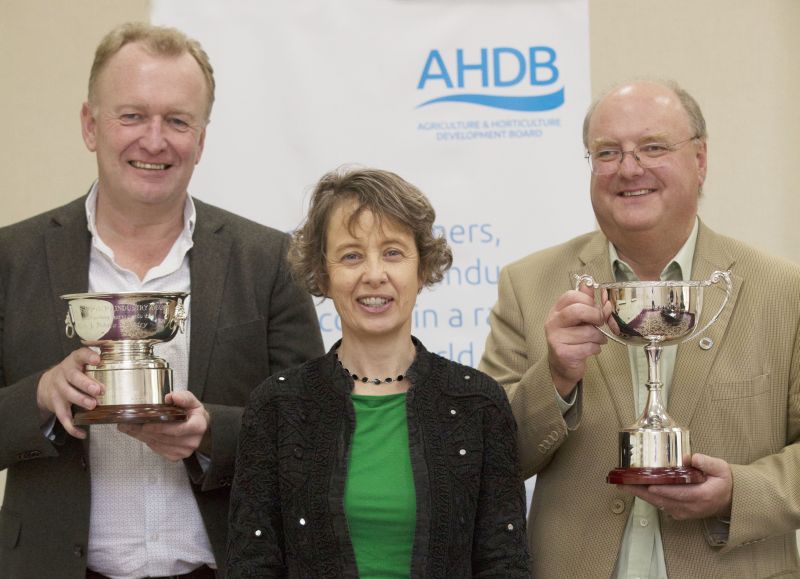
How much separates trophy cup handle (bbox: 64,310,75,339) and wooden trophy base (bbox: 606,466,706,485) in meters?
1.21

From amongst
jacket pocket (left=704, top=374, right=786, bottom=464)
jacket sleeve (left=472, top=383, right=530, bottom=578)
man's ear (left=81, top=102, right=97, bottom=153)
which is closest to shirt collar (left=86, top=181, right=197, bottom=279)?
man's ear (left=81, top=102, right=97, bottom=153)

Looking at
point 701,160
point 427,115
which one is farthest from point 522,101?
point 701,160

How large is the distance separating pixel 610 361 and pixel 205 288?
3.22 feet

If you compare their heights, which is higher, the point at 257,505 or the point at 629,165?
the point at 629,165

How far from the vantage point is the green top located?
7.06 feet

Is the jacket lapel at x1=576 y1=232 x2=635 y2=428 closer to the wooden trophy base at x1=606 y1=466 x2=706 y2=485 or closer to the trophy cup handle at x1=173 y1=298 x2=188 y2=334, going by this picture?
the wooden trophy base at x1=606 y1=466 x2=706 y2=485

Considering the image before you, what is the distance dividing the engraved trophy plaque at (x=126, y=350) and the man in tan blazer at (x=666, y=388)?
78 cm

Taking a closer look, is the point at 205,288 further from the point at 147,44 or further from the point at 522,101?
the point at 522,101


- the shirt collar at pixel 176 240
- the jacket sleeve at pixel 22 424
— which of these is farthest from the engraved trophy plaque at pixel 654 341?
the jacket sleeve at pixel 22 424

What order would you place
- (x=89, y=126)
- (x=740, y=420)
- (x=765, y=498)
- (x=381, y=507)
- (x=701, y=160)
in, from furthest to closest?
(x=89, y=126)
(x=701, y=160)
(x=740, y=420)
(x=765, y=498)
(x=381, y=507)

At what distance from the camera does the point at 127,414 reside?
2.41m

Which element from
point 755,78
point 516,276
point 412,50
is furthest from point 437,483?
point 755,78

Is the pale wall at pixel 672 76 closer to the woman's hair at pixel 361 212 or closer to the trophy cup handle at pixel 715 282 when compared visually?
the trophy cup handle at pixel 715 282

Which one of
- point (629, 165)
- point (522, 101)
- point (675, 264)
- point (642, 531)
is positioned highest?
point (522, 101)
